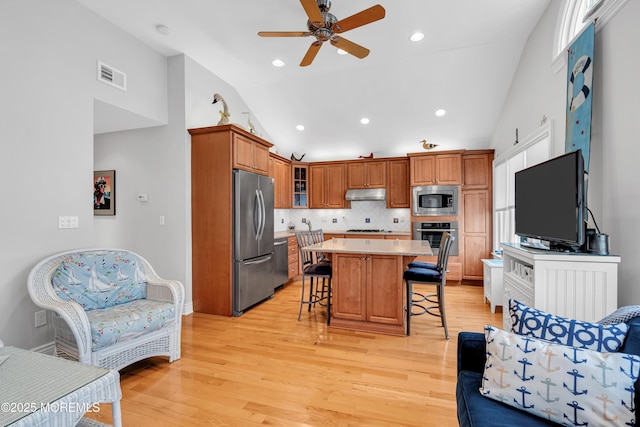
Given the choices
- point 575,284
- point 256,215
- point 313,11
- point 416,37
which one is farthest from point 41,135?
point 575,284

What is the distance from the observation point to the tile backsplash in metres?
6.05

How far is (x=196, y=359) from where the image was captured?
259cm

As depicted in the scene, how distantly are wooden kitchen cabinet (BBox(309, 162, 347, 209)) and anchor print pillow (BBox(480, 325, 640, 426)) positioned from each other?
5.01m

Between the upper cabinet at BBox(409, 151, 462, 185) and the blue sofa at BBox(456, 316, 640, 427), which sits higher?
the upper cabinet at BBox(409, 151, 462, 185)

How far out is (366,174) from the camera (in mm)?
5949

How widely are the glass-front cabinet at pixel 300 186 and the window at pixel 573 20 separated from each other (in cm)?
437

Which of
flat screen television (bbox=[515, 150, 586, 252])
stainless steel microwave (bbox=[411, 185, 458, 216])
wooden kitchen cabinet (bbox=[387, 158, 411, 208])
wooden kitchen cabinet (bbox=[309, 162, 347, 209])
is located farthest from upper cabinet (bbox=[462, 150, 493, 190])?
flat screen television (bbox=[515, 150, 586, 252])

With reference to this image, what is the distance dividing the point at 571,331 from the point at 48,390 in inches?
86.7

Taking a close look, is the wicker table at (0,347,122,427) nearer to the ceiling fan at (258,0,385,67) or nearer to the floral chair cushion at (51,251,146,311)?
the floral chair cushion at (51,251,146,311)

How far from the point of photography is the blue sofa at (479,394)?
1.10m

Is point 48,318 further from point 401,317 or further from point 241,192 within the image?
point 401,317

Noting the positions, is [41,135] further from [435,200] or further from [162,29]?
[435,200]

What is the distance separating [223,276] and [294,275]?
195 centimetres

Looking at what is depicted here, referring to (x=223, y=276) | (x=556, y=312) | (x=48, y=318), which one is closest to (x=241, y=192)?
(x=223, y=276)
